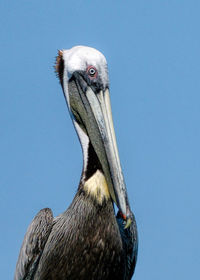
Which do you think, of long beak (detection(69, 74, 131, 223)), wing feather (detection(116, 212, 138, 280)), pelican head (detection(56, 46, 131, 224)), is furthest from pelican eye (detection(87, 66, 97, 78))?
wing feather (detection(116, 212, 138, 280))

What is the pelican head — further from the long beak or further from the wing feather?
the wing feather

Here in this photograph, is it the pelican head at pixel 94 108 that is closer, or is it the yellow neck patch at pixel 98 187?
the pelican head at pixel 94 108

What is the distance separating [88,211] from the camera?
6.88 metres

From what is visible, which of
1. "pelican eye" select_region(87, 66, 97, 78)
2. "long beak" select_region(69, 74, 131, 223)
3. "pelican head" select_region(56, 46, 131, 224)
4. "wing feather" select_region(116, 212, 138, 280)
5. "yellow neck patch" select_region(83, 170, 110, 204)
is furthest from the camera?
"wing feather" select_region(116, 212, 138, 280)

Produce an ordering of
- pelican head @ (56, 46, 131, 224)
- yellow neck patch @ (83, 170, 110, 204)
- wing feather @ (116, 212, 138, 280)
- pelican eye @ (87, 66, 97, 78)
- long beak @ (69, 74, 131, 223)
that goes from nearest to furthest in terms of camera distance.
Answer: long beak @ (69, 74, 131, 223) → pelican head @ (56, 46, 131, 224) → yellow neck patch @ (83, 170, 110, 204) → pelican eye @ (87, 66, 97, 78) → wing feather @ (116, 212, 138, 280)

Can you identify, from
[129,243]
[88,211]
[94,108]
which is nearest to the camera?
[88,211]

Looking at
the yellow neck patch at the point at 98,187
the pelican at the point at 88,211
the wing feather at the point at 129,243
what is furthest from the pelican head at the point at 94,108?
the wing feather at the point at 129,243

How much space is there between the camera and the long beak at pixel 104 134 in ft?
21.8

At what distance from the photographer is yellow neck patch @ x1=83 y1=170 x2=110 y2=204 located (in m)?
6.92

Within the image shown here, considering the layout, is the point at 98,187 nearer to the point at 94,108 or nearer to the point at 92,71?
the point at 94,108

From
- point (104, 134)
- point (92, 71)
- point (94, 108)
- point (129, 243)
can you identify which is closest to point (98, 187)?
point (104, 134)

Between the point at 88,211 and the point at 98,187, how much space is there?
30 cm

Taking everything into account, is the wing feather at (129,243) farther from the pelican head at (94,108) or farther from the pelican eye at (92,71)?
the pelican eye at (92,71)

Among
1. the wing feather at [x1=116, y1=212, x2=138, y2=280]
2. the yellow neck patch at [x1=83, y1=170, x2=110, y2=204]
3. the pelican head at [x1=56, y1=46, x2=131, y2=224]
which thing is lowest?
the wing feather at [x1=116, y1=212, x2=138, y2=280]
